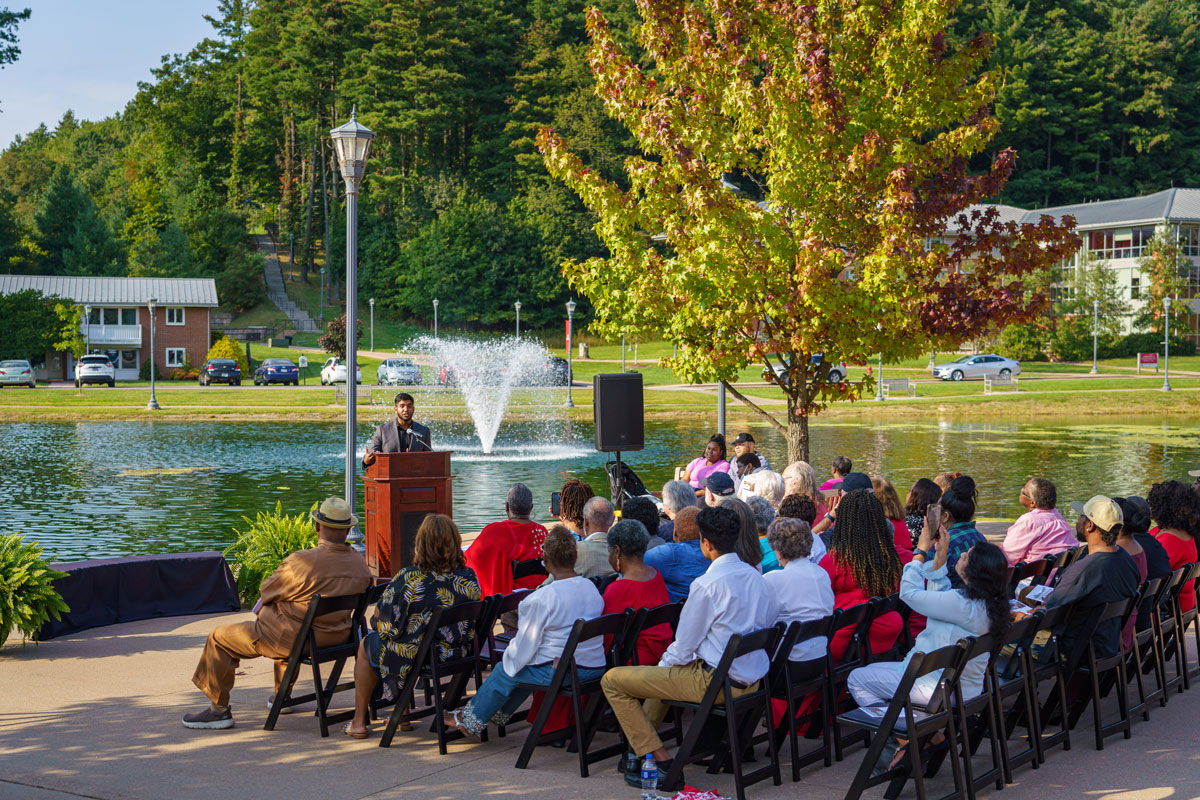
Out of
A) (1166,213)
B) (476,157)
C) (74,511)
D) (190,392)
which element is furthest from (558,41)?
(74,511)

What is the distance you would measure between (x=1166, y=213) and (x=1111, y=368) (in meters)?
21.9

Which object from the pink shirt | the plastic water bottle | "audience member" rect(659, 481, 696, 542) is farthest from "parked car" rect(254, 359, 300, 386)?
the plastic water bottle

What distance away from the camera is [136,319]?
7175 cm

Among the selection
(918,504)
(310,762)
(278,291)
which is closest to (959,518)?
(918,504)

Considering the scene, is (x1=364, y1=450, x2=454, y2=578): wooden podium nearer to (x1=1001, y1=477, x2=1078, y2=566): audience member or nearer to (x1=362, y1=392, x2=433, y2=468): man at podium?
(x1=362, y1=392, x2=433, y2=468): man at podium

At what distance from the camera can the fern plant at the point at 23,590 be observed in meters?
8.55

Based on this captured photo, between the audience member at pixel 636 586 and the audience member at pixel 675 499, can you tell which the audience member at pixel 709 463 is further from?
the audience member at pixel 636 586

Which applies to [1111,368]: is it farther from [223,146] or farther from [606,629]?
[223,146]

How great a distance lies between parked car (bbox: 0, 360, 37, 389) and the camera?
59.0 metres

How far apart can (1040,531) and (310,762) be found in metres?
5.96

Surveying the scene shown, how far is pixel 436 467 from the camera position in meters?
10.6

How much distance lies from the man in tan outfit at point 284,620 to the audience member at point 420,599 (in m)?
0.41

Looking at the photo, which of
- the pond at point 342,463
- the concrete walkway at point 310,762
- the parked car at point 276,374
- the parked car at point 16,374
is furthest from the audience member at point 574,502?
the parked car at point 16,374

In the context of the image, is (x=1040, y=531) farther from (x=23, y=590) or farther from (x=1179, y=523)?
(x=23, y=590)
